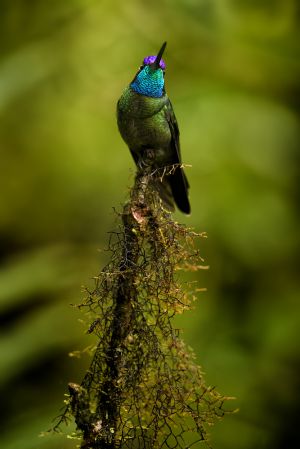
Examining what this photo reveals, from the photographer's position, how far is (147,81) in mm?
2859

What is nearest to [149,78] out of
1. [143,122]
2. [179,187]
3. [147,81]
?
[147,81]

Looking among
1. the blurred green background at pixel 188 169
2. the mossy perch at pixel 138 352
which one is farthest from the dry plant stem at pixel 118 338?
the blurred green background at pixel 188 169

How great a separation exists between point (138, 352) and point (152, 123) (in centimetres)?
141

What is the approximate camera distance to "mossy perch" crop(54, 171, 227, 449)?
1636mm

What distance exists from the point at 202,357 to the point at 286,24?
9.14 feet

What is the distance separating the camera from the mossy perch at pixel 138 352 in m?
1.64

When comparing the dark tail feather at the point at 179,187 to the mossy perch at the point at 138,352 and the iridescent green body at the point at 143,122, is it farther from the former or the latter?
the mossy perch at the point at 138,352

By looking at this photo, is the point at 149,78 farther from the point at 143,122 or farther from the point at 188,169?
the point at 188,169

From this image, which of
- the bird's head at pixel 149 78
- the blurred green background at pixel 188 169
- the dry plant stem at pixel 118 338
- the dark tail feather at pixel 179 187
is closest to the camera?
the dry plant stem at pixel 118 338

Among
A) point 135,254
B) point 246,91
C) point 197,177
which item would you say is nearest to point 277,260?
point 197,177

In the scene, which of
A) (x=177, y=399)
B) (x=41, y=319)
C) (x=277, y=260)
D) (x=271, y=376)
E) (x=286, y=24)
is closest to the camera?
(x=177, y=399)

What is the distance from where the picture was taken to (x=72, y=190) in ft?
17.3

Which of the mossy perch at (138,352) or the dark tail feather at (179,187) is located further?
the dark tail feather at (179,187)

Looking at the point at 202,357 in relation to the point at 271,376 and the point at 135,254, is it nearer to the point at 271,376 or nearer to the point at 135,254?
the point at 271,376
